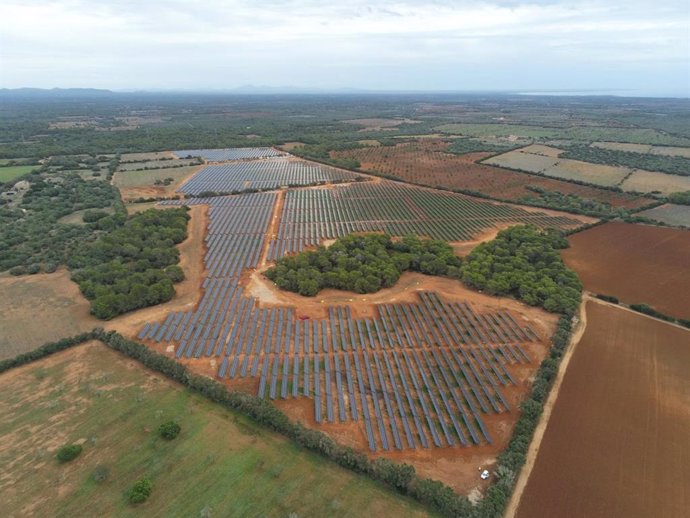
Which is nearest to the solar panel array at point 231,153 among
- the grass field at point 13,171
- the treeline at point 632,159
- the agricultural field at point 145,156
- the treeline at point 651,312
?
the agricultural field at point 145,156

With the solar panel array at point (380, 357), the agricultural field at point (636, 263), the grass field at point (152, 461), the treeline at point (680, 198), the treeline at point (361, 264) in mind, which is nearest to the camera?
the grass field at point (152, 461)

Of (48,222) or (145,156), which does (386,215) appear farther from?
(145,156)

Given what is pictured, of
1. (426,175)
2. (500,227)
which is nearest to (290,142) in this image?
(426,175)

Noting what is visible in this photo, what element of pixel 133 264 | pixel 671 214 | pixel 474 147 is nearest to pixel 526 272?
pixel 671 214

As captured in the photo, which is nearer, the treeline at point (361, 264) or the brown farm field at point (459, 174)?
the treeline at point (361, 264)

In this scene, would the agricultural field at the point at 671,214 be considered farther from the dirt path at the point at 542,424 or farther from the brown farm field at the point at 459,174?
the dirt path at the point at 542,424

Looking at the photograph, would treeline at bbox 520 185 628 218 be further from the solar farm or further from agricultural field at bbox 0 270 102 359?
agricultural field at bbox 0 270 102 359
